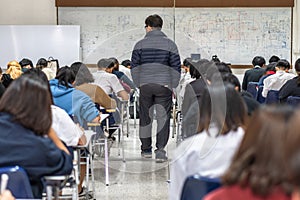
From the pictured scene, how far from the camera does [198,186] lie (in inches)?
98.8

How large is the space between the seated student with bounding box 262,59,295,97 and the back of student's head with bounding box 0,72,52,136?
5416 millimetres

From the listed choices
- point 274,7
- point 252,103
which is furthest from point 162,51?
point 274,7

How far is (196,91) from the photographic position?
606 cm

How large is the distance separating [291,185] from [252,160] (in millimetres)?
143

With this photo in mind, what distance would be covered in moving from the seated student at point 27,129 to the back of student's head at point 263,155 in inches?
60.1

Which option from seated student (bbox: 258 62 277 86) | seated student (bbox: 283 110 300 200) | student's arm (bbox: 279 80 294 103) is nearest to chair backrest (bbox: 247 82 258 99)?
seated student (bbox: 258 62 277 86)

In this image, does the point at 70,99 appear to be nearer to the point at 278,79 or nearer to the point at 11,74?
the point at 11,74

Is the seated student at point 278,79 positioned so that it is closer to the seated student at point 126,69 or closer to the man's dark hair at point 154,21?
the seated student at point 126,69

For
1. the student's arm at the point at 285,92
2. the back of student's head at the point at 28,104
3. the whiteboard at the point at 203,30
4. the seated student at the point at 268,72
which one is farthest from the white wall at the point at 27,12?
the back of student's head at the point at 28,104

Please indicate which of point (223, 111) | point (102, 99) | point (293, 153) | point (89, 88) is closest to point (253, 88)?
point (102, 99)

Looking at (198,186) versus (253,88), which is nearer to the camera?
(198,186)

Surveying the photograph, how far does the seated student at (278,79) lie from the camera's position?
8.07m

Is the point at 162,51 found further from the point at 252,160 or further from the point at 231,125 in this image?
the point at 252,160

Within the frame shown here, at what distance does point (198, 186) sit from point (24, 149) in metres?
1.02
